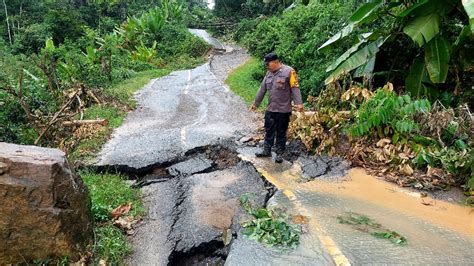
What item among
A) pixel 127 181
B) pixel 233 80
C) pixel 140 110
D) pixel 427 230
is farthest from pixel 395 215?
pixel 233 80

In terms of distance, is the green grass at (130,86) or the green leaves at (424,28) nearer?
the green leaves at (424,28)

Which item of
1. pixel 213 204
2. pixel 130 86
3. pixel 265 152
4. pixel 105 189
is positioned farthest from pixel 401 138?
pixel 130 86

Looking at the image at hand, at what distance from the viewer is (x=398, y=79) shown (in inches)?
325

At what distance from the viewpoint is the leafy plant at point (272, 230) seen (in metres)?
4.21

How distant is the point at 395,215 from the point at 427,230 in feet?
1.37

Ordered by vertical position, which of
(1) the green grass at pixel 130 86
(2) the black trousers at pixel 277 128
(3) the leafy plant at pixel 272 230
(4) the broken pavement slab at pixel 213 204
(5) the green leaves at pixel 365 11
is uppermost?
(5) the green leaves at pixel 365 11

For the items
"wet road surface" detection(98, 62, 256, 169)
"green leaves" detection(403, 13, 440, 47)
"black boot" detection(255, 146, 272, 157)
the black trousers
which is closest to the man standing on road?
the black trousers

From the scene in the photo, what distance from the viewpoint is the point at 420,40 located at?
654 cm

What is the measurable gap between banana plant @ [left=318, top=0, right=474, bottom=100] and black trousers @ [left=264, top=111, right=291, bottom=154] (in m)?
1.76

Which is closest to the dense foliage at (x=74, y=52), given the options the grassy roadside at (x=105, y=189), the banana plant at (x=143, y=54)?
the banana plant at (x=143, y=54)

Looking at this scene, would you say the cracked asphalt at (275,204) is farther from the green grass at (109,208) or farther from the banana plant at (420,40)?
the banana plant at (420,40)

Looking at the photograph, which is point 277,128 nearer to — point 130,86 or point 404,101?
point 404,101

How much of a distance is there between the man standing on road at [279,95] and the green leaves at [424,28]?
2.12 m

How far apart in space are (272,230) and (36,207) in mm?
2382
